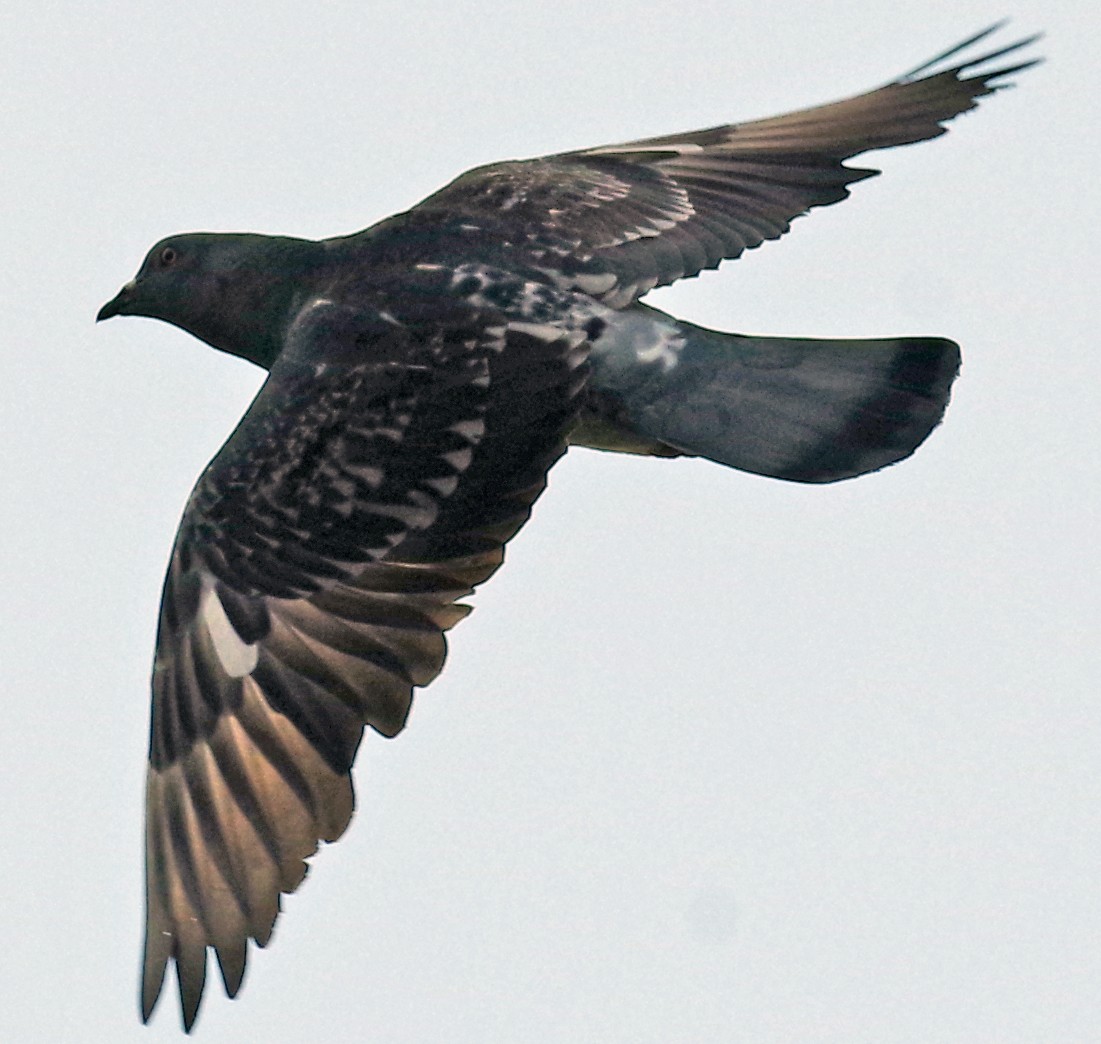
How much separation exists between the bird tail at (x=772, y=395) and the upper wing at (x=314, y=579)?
257 mm

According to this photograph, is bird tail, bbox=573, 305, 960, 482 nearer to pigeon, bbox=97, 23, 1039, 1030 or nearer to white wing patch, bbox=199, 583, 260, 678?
pigeon, bbox=97, 23, 1039, 1030

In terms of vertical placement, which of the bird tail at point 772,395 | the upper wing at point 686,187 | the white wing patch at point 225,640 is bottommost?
the white wing patch at point 225,640

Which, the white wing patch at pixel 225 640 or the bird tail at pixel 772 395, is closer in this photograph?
the white wing patch at pixel 225 640

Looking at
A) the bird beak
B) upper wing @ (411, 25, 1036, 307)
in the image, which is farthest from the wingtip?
the bird beak

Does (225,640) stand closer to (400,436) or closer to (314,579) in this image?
(314,579)

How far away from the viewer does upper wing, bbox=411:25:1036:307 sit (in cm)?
797

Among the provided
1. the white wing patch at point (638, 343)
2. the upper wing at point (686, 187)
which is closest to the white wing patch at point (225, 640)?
the white wing patch at point (638, 343)

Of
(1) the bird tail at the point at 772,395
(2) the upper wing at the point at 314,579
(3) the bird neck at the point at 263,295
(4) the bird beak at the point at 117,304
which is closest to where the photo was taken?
(2) the upper wing at the point at 314,579

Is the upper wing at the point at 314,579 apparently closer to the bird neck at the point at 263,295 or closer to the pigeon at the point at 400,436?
the pigeon at the point at 400,436

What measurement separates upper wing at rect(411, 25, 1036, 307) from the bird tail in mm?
276

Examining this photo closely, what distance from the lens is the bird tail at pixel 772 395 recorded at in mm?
7547

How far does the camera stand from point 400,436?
744cm

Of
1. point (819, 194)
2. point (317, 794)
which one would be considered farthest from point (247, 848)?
point (819, 194)

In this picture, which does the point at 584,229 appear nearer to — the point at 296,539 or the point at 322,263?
the point at 322,263
